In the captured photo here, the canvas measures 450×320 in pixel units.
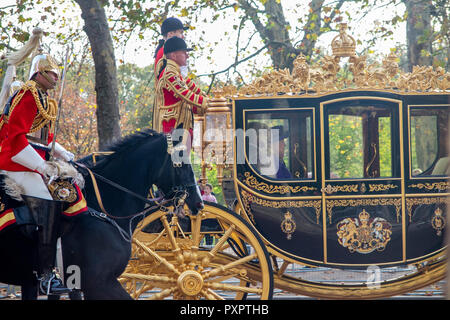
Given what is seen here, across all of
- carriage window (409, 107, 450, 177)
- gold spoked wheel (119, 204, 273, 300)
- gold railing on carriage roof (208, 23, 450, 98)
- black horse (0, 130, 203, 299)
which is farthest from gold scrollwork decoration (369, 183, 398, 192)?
black horse (0, 130, 203, 299)

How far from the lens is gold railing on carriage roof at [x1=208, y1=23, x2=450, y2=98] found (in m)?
5.62

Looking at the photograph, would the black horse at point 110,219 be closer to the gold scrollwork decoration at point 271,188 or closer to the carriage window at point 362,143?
the gold scrollwork decoration at point 271,188

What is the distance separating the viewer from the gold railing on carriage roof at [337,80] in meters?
5.62

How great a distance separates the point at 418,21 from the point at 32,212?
8.65 meters

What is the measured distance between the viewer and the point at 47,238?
13.5 feet

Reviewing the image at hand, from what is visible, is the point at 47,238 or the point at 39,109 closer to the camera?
the point at 47,238

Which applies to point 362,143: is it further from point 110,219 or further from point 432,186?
point 110,219

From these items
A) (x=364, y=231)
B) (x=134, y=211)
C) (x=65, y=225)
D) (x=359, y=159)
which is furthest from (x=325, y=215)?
(x=65, y=225)

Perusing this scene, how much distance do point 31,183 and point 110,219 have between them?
601mm

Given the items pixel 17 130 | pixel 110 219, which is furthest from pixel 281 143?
pixel 17 130

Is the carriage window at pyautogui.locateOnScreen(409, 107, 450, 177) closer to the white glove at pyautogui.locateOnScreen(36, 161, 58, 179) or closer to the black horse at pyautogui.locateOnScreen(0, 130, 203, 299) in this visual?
the black horse at pyautogui.locateOnScreen(0, 130, 203, 299)

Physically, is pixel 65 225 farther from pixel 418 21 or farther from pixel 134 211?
pixel 418 21

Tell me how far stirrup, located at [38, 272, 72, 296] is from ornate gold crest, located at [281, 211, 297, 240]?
6.92ft
